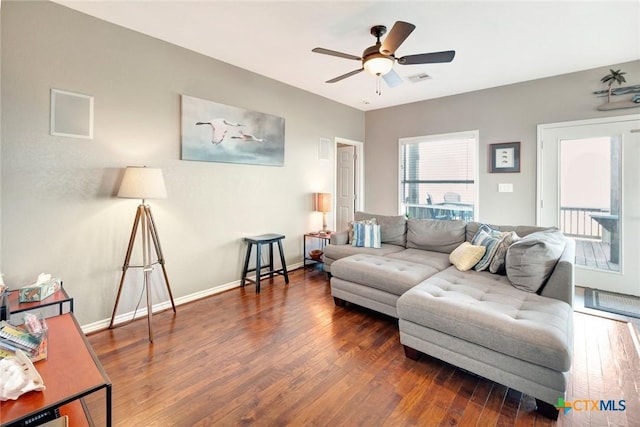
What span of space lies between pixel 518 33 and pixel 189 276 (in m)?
4.20

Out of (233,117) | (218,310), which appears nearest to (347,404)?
(218,310)

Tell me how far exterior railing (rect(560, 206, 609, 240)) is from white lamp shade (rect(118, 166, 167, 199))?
4839mm

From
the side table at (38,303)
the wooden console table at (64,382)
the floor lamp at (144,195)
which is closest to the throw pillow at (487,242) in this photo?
the wooden console table at (64,382)

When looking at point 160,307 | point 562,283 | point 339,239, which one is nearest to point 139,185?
point 160,307

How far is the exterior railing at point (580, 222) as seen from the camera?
3736mm

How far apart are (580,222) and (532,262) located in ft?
7.49

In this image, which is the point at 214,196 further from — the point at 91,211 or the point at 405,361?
the point at 405,361

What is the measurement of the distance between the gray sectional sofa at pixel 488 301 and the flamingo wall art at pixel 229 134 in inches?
73.5

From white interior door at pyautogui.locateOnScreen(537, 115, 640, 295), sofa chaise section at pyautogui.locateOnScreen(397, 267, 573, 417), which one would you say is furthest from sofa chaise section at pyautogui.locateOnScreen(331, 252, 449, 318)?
white interior door at pyautogui.locateOnScreen(537, 115, 640, 295)

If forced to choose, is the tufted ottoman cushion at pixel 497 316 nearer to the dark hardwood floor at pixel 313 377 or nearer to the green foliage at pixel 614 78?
the dark hardwood floor at pixel 313 377

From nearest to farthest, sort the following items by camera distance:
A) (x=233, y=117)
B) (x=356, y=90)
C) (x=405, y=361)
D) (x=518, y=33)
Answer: (x=405, y=361), (x=518, y=33), (x=233, y=117), (x=356, y=90)

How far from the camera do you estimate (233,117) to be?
12.1ft

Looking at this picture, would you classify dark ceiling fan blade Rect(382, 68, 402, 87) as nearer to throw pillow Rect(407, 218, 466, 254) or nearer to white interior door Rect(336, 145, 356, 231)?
throw pillow Rect(407, 218, 466, 254)

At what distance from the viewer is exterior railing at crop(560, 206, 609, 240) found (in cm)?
374
